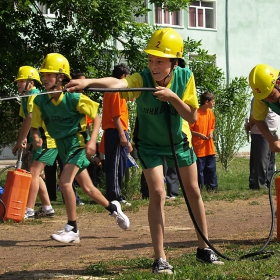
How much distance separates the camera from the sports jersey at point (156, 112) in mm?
6219

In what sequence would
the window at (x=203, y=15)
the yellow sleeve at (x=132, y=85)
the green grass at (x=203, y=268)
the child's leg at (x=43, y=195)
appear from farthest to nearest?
the window at (x=203, y=15), the child's leg at (x=43, y=195), the yellow sleeve at (x=132, y=85), the green grass at (x=203, y=268)

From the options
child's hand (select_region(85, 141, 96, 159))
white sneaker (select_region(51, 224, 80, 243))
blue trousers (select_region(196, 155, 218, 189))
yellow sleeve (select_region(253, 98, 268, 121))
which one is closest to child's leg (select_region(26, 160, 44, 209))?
white sneaker (select_region(51, 224, 80, 243))

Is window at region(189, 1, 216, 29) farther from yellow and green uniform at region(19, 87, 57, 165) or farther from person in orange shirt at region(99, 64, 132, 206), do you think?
yellow and green uniform at region(19, 87, 57, 165)

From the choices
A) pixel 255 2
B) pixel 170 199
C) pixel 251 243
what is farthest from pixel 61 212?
pixel 255 2

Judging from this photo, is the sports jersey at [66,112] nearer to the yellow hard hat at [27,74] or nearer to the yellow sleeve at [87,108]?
the yellow sleeve at [87,108]

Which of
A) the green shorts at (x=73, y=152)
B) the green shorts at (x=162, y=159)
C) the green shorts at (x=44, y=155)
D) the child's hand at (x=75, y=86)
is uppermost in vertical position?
the child's hand at (x=75, y=86)

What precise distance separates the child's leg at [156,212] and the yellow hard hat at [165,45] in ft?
3.23

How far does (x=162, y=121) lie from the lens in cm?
631

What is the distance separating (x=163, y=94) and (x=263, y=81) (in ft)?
5.51

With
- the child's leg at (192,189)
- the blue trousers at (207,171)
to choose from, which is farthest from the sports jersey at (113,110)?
the child's leg at (192,189)

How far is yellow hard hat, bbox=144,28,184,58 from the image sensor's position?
6.13 meters

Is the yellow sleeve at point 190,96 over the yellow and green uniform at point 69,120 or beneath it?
over

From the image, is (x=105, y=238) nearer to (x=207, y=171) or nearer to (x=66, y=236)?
(x=66, y=236)

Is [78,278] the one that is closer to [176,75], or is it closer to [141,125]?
[141,125]
